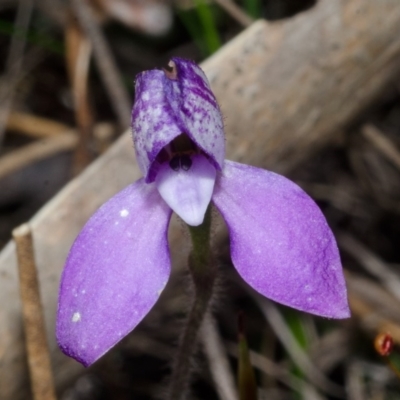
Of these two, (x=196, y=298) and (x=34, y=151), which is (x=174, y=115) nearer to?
(x=196, y=298)

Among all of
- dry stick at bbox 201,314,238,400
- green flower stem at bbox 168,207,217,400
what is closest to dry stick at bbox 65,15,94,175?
dry stick at bbox 201,314,238,400

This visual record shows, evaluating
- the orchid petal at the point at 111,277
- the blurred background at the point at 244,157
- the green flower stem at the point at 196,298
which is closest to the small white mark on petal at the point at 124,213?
the orchid petal at the point at 111,277

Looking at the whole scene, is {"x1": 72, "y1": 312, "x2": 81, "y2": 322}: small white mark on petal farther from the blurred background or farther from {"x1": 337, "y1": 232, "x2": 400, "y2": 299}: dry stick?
{"x1": 337, "y1": 232, "x2": 400, "y2": 299}: dry stick

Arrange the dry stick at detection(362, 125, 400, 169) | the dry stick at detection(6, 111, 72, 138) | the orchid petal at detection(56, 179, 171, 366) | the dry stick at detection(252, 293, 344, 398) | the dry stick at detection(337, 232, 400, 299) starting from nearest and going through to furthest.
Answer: the orchid petal at detection(56, 179, 171, 366) < the dry stick at detection(252, 293, 344, 398) < the dry stick at detection(337, 232, 400, 299) < the dry stick at detection(362, 125, 400, 169) < the dry stick at detection(6, 111, 72, 138)

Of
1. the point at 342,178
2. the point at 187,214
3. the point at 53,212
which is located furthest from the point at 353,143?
the point at 187,214

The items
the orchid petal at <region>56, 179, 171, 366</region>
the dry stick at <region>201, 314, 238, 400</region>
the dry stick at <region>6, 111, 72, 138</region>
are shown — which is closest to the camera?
the orchid petal at <region>56, 179, 171, 366</region>

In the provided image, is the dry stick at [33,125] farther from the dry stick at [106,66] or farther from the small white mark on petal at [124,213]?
the small white mark on petal at [124,213]

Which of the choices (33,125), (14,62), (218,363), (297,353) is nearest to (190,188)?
(218,363)
